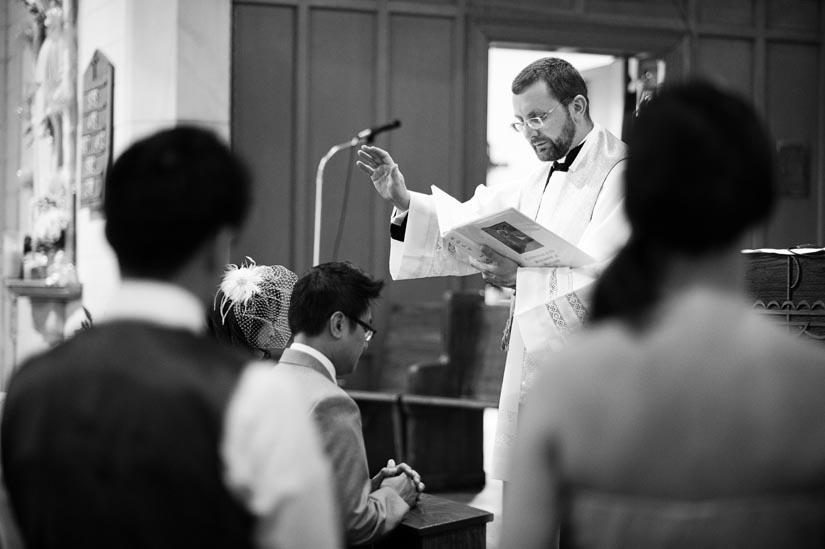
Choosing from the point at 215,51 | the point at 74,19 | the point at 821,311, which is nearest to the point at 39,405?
the point at 821,311

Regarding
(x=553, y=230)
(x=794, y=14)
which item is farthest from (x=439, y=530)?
(x=794, y=14)

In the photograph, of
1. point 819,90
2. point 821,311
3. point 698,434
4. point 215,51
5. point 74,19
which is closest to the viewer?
point 698,434

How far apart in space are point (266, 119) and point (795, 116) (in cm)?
402

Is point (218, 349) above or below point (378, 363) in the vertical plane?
above

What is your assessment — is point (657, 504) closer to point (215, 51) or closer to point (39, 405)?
point (39, 405)

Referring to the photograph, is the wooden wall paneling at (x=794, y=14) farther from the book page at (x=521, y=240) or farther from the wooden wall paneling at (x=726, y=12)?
the book page at (x=521, y=240)

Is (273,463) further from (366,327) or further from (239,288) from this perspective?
(239,288)

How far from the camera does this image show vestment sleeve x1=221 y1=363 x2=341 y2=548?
1180 mm

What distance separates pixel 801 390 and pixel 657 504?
0.20 metres

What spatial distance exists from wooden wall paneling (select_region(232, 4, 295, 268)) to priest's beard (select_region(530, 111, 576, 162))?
3882mm

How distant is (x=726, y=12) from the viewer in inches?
315

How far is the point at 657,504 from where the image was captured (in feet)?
3.81

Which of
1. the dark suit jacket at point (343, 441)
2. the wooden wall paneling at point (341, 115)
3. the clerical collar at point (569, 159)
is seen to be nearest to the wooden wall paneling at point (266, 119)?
the wooden wall paneling at point (341, 115)

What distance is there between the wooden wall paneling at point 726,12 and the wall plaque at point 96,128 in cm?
426
